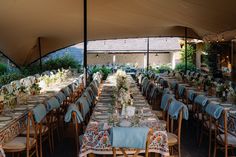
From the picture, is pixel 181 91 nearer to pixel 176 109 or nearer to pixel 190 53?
pixel 176 109

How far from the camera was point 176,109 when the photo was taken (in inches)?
224

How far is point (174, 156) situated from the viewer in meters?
5.68

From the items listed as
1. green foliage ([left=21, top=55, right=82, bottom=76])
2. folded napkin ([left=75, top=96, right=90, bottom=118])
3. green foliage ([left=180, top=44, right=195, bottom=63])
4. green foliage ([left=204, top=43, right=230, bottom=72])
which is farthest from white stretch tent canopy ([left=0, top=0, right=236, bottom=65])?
green foliage ([left=180, top=44, right=195, bottom=63])

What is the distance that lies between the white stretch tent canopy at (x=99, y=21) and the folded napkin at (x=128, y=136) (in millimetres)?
4826

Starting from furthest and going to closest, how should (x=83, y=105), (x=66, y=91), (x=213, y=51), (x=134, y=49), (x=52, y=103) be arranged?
1. (x=134, y=49)
2. (x=213, y=51)
3. (x=66, y=91)
4. (x=52, y=103)
5. (x=83, y=105)

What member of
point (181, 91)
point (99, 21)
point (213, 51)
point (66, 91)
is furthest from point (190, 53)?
point (66, 91)

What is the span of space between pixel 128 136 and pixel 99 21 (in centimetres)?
970

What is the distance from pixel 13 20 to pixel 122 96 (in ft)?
22.3

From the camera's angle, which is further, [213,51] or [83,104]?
[213,51]

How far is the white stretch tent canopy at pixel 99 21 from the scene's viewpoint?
9656mm

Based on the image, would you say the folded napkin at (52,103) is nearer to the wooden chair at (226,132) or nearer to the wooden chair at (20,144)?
the wooden chair at (20,144)

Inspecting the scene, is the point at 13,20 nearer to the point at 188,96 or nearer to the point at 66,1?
the point at 66,1

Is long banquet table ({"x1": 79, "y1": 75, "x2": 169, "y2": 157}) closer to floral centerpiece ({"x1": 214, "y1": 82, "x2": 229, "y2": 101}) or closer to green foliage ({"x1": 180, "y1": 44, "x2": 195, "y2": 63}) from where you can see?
floral centerpiece ({"x1": 214, "y1": 82, "x2": 229, "y2": 101})

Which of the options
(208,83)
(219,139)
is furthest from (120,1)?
(219,139)
